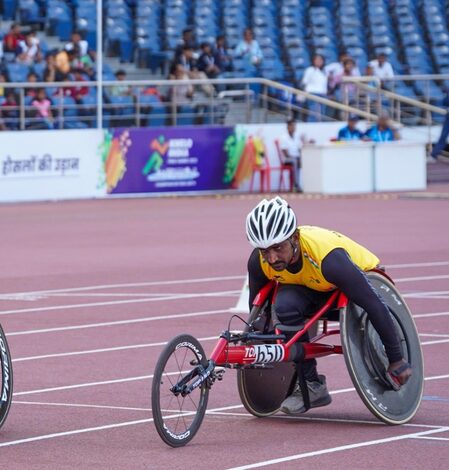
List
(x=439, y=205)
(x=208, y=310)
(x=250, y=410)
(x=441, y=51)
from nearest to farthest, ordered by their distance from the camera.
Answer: (x=250, y=410) → (x=208, y=310) → (x=439, y=205) → (x=441, y=51)

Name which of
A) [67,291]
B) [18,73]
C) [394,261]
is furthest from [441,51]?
[67,291]

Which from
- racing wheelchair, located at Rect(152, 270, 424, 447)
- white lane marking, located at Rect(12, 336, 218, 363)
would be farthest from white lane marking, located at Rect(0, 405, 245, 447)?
white lane marking, located at Rect(12, 336, 218, 363)

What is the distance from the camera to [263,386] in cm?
861

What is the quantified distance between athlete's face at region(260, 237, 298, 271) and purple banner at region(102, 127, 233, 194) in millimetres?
23641

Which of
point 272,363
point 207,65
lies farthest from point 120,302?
point 207,65

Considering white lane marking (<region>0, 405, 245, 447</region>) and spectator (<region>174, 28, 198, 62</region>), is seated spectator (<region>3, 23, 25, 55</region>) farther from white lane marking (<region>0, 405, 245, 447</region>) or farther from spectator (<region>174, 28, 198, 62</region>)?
white lane marking (<region>0, 405, 245, 447</region>)

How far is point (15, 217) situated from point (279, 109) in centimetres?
1046

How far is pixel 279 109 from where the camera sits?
116 ft

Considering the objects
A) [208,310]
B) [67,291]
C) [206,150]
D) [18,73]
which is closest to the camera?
[208,310]

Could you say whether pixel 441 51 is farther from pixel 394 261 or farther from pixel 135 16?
pixel 394 261

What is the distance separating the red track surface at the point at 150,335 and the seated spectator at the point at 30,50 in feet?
17.5

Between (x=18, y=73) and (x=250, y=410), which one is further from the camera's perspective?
(x=18, y=73)

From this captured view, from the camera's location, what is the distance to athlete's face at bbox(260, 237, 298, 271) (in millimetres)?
8117

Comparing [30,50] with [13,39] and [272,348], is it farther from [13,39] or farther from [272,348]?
[272,348]
